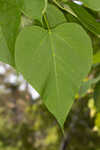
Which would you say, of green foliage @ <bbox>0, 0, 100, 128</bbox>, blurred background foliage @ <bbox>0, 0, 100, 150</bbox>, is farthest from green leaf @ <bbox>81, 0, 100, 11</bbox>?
blurred background foliage @ <bbox>0, 0, 100, 150</bbox>

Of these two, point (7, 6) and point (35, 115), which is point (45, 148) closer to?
point (35, 115)

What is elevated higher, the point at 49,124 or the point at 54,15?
the point at 54,15

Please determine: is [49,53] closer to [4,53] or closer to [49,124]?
[4,53]

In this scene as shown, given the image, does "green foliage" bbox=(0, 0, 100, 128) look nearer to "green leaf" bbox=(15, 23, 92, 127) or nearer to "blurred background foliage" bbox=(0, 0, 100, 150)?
"green leaf" bbox=(15, 23, 92, 127)

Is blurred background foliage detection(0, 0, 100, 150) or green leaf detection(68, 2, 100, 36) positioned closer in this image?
green leaf detection(68, 2, 100, 36)

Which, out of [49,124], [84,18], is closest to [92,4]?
[84,18]

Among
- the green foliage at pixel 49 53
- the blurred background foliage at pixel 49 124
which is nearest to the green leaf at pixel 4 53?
the green foliage at pixel 49 53
